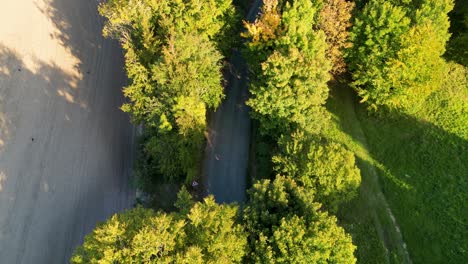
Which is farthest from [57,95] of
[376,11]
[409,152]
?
[409,152]

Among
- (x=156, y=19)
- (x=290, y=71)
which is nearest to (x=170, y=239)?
(x=290, y=71)

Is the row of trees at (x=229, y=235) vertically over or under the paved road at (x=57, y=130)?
under

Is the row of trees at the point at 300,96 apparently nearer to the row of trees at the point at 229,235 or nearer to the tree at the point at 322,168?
the tree at the point at 322,168

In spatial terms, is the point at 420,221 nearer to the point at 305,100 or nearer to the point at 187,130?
the point at 305,100

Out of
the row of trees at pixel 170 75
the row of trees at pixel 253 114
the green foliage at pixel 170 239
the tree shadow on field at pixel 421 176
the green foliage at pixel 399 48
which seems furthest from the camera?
the row of trees at pixel 170 75

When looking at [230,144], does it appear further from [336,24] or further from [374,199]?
[336,24]

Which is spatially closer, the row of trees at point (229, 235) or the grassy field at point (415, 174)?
the row of trees at point (229, 235)

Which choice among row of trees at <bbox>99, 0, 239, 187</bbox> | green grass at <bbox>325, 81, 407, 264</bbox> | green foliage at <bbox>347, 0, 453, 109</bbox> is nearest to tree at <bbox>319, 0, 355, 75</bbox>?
green foliage at <bbox>347, 0, 453, 109</bbox>

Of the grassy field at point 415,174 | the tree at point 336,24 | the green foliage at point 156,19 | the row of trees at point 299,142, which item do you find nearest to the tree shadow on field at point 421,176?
the grassy field at point 415,174
